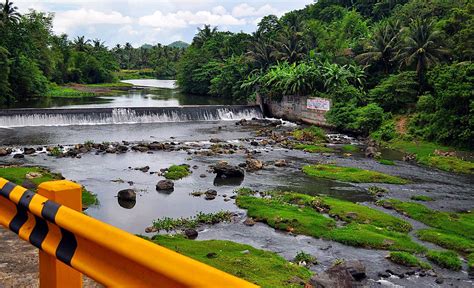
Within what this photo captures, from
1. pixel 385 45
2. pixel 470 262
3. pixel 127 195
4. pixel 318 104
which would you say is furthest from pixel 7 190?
pixel 385 45

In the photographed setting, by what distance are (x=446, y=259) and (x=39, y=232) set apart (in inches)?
482

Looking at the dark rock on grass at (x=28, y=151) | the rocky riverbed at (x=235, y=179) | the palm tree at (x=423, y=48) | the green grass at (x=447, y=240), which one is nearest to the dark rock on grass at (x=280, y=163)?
the rocky riverbed at (x=235, y=179)

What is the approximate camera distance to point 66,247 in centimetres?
275

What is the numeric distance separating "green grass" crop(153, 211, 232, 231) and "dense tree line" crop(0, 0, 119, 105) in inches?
1453

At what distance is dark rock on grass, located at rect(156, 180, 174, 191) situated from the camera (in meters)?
19.9

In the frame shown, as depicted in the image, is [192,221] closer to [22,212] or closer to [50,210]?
[22,212]

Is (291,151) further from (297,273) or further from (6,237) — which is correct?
(6,237)

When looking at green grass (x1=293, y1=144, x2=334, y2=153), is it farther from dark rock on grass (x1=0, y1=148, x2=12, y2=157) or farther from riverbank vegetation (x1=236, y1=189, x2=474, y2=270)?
dark rock on grass (x1=0, y1=148, x2=12, y2=157)

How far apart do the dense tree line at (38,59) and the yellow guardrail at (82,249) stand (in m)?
47.2

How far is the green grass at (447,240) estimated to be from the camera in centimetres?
1401

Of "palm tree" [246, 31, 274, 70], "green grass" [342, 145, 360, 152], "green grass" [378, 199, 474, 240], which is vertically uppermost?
"palm tree" [246, 31, 274, 70]

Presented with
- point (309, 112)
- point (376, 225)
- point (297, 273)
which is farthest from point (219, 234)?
point (309, 112)

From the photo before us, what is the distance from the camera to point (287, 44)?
5519cm

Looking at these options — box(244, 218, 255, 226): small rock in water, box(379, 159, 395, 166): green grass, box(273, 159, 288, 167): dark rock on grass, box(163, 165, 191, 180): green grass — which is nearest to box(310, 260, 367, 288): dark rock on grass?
box(244, 218, 255, 226): small rock in water
